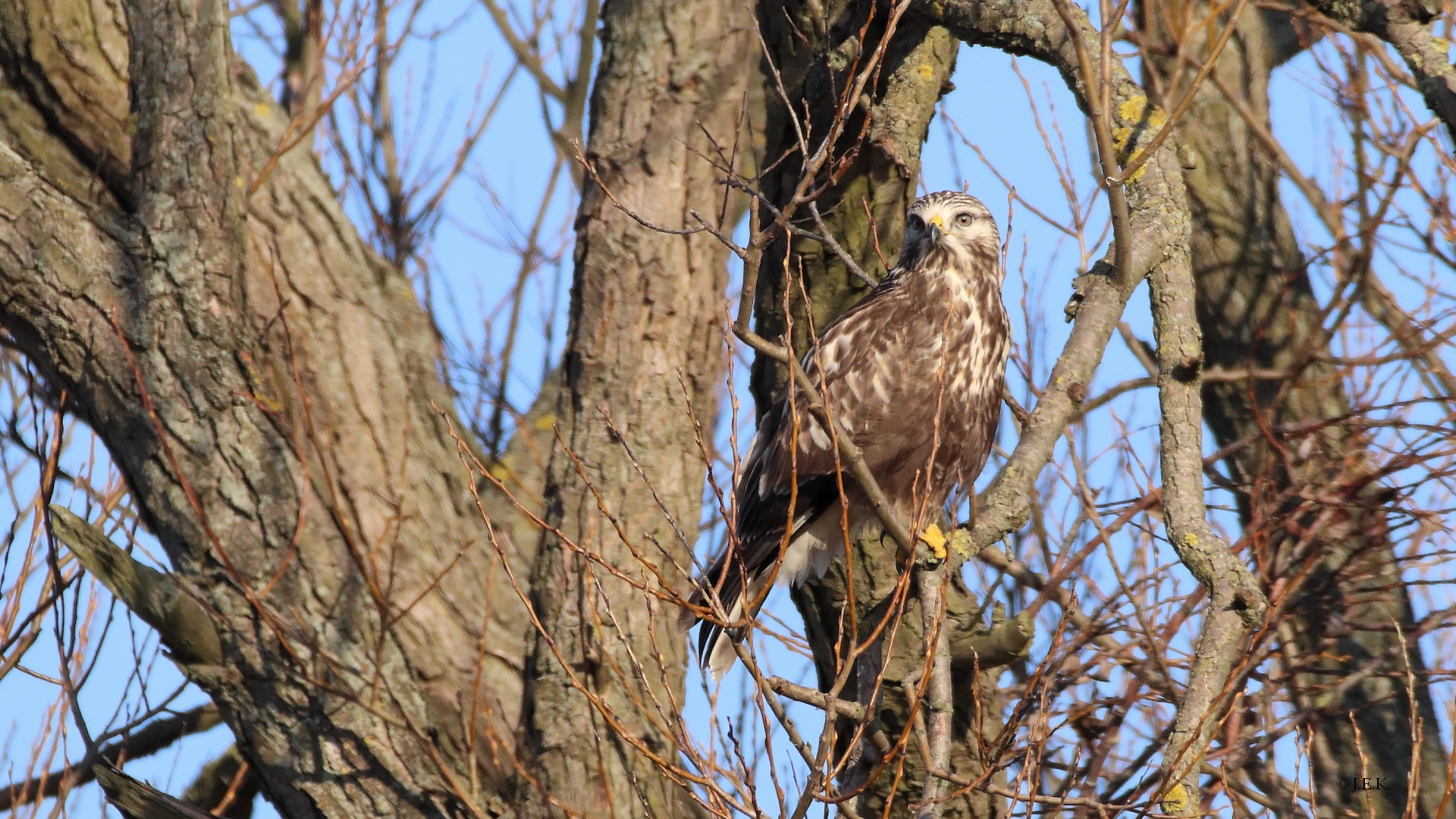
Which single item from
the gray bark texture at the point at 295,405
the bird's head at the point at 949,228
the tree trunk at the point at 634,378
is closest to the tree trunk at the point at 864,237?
the bird's head at the point at 949,228

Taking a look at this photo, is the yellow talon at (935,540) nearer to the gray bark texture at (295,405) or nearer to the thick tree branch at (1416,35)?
the gray bark texture at (295,405)

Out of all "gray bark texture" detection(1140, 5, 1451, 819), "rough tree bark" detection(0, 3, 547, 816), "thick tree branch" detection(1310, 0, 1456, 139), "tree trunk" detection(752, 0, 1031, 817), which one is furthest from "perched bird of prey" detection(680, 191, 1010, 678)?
"thick tree branch" detection(1310, 0, 1456, 139)

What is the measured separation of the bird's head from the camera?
4.19m

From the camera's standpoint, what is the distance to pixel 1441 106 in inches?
114

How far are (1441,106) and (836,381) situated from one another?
180 cm

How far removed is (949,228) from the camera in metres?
4.20

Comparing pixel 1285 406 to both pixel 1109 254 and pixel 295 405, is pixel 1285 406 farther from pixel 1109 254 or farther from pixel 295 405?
pixel 295 405

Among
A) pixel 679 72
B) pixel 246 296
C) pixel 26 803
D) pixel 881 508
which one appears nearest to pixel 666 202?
pixel 679 72

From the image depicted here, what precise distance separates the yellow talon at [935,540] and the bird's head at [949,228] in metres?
1.20

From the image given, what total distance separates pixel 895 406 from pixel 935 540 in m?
0.88

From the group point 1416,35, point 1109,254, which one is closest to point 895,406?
point 1109,254

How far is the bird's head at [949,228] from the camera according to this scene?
13.8 feet

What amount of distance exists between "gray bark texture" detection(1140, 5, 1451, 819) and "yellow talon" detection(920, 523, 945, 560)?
1.80 metres

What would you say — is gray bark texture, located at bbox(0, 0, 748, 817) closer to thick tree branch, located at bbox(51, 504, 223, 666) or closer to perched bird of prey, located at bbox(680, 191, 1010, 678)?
thick tree branch, located at bbox(51, 504, 223, 666)
